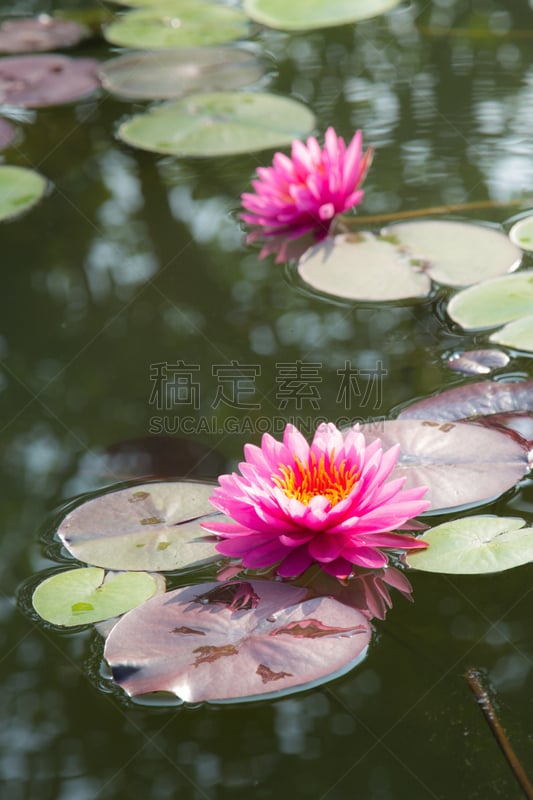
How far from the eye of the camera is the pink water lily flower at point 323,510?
1432 mm

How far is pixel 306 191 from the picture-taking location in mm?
2488

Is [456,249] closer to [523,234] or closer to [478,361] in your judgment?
[523,234]

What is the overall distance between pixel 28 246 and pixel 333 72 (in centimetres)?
158

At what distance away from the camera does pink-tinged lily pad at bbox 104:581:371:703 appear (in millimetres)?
1277

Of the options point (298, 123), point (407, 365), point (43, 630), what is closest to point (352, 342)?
point (407, 365)

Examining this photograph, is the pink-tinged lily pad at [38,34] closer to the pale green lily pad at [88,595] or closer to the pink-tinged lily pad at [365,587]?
the pale green lily pad at [88,595]

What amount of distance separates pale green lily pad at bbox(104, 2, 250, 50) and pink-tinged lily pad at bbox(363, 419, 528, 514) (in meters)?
2.72

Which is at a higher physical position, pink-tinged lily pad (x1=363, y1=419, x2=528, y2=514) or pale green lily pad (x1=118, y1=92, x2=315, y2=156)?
pale green lily pad (x1=118, y1=92, x2=315, y2=156)

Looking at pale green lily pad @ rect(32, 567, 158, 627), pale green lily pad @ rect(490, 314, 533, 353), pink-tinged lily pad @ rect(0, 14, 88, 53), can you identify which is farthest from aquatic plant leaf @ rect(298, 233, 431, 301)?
pink-tinged lily pad @ rect(0, 14, 88, 53)

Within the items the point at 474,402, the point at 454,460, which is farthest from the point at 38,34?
the point at 454,460

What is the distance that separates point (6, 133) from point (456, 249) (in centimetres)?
183

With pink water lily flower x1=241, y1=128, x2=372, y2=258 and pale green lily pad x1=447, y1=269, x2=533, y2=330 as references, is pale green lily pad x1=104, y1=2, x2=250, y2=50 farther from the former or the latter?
pale green lily pad x1=447, y1=269, x2=533, y2=330

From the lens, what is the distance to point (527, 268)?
2240 mm

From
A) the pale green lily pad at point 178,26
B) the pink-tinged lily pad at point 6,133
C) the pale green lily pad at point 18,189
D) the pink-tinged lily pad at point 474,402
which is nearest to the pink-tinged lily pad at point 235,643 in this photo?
the pink-tinged lily pad at point 474,402
